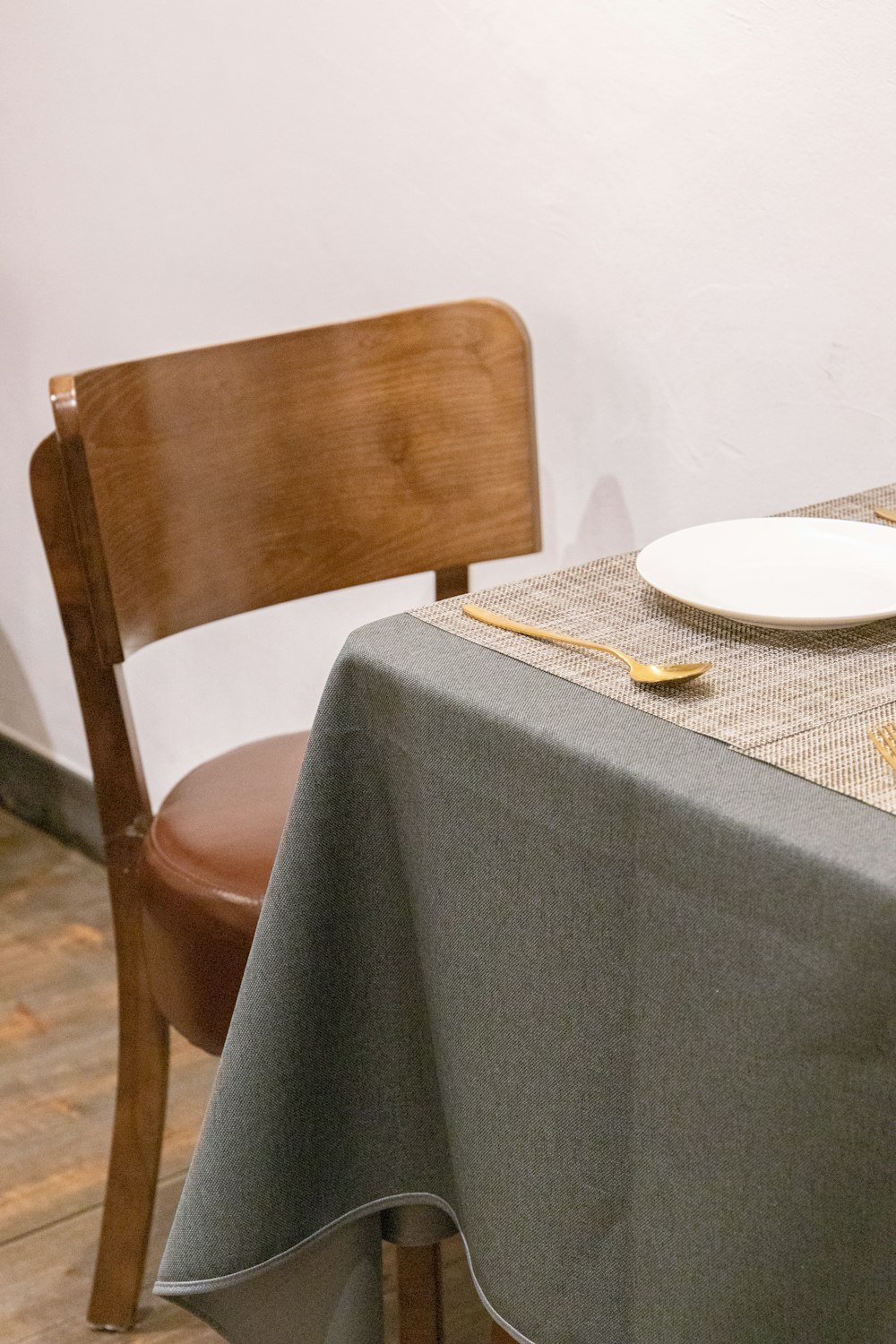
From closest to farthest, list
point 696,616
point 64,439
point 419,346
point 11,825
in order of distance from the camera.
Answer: point 696,616, point 64,439, point 419,346, point 11,825

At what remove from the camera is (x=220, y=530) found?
1229mm

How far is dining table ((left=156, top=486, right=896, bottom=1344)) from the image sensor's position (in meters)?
0.57

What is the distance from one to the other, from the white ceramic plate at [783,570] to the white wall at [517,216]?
33cm

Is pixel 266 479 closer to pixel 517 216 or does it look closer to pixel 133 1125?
pixel 517 216

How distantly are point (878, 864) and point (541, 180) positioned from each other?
102 cm

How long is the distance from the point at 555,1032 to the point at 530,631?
0.21 meters

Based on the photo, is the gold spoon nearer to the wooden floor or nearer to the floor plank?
the wooden floor

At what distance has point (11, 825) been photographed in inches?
96.3

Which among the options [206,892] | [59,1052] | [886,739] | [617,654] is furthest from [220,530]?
[59,1052]

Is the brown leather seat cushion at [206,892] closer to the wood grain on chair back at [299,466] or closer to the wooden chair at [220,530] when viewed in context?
the wooden chair at [220,530]

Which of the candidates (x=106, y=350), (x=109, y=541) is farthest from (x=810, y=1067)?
(x=106, y=350)

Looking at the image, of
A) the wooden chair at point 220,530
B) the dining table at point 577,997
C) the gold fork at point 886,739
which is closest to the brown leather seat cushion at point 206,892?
the wooden chair at point 220,530

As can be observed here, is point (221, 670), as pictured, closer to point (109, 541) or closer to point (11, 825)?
point (11, 825)

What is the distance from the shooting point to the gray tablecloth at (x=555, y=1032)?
0.56 metres
